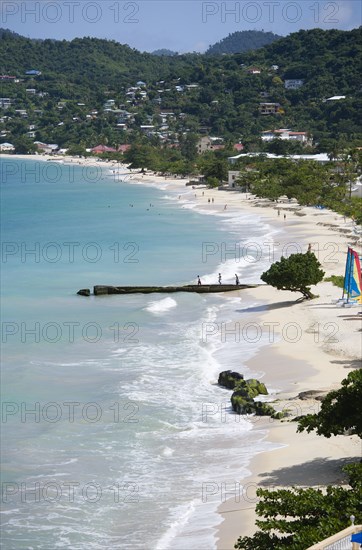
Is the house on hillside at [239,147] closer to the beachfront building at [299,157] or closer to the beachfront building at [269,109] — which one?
the beachfront building at [299,157]

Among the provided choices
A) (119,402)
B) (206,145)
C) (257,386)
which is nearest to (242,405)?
(257,386)

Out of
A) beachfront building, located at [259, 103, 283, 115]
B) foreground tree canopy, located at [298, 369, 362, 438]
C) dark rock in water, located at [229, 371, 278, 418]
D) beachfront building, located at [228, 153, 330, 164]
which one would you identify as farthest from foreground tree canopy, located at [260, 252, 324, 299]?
beachfront building, located at [259, 103, 283, 115]

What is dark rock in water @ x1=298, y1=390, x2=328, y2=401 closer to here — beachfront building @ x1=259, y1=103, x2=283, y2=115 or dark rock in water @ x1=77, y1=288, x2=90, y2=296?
dark rock in water @ x1=77, y1=288, x2=90, y2=296

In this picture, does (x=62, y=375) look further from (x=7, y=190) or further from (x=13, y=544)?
(x=7, y=190)

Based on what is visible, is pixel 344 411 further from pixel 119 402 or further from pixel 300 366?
pixel 300 366

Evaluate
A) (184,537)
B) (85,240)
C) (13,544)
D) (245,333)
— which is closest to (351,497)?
(184,537)

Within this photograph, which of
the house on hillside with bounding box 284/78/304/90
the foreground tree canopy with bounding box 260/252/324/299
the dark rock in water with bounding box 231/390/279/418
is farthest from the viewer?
the house on hillside with bounding box 284/78/304/90

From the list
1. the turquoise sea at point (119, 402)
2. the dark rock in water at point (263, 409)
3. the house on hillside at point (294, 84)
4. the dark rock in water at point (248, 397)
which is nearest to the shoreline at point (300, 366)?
the dark rock in water at point (263, 409)
